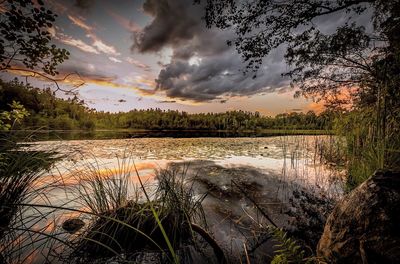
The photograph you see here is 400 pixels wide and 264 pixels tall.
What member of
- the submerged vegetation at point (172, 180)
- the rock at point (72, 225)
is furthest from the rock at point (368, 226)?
the rock at point (72, 225)

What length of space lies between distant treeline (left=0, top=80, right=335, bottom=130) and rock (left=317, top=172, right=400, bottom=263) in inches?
160

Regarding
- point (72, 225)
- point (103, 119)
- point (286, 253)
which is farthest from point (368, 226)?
point (103, 119)

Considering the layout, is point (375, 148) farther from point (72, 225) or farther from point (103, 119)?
point (103, 119)

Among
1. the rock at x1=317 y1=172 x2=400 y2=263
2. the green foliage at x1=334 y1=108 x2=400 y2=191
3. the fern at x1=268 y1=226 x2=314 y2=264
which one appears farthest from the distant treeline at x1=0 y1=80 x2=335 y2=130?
the rock at x1=317 y1=172 x2=400 y2=263

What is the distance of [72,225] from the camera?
3441 millimetres

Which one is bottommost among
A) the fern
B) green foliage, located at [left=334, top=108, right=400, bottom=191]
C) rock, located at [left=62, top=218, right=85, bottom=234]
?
rock, located at [left=62, top=218, right=85, bottom=234]

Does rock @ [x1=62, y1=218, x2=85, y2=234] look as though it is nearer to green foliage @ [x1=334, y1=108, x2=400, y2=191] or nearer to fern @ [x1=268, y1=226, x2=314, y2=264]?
fern @ [x1=268, y1=226, x2=314, y2=264]

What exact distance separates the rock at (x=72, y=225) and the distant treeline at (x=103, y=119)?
177 centimetres

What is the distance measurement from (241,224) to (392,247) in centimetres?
241

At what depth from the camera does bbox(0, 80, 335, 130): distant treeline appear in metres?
3.17

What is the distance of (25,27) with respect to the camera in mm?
2709

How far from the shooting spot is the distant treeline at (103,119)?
317 centimetres

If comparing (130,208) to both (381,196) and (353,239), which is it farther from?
(381,196)

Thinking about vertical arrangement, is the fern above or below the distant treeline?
below
